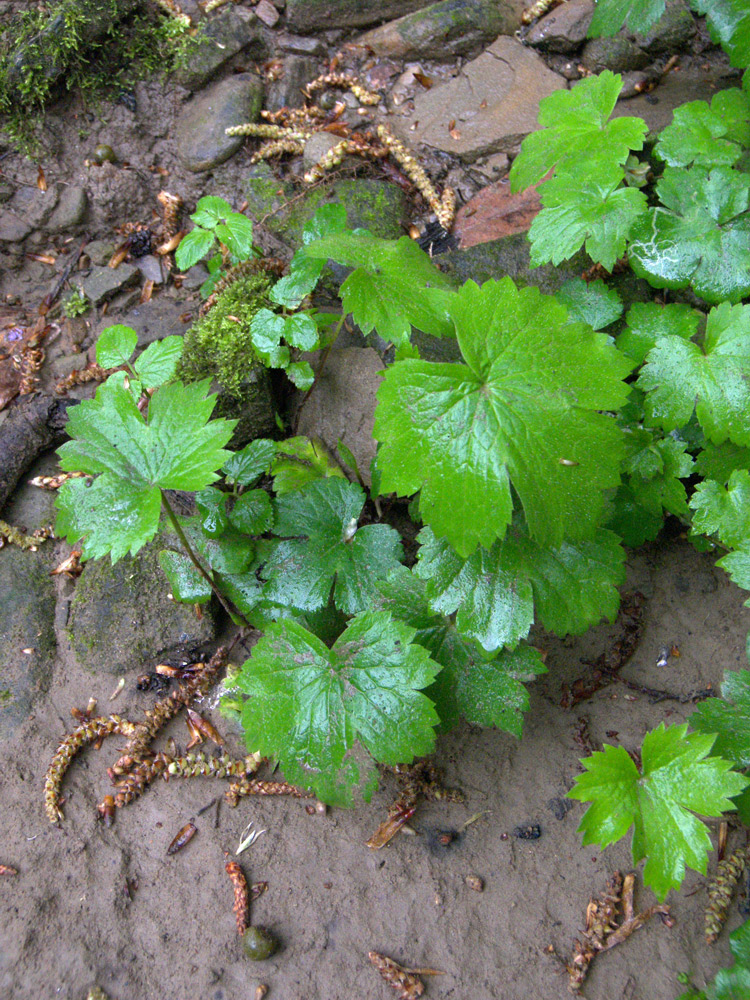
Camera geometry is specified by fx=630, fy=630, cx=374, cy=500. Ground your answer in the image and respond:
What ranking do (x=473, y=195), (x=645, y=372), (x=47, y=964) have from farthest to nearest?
1. (x=473, y=195)
2. (x=645, y=372)
3. (x=47, y=964)

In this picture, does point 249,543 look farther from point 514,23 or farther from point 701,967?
point 514,23

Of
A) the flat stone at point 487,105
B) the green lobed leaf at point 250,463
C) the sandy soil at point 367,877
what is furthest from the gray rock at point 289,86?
the sandy soil at point 367,877

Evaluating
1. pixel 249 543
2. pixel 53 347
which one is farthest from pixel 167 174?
pixel 249 543

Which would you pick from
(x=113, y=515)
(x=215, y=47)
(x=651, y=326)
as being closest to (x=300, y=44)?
(x=215, y=47)

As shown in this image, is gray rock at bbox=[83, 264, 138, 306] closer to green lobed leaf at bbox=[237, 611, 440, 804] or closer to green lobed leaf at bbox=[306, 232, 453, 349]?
green lobed leaf at bbox=[306, 232, 453, 349]

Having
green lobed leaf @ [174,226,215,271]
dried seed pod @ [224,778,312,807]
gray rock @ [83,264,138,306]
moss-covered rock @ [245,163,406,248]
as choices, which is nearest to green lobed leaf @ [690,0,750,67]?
moss-covered rock @ [245,163,406,248]
